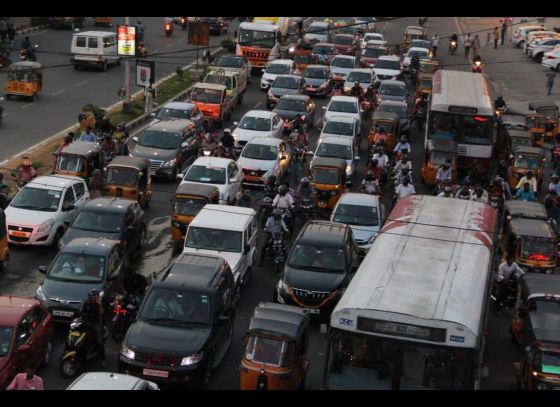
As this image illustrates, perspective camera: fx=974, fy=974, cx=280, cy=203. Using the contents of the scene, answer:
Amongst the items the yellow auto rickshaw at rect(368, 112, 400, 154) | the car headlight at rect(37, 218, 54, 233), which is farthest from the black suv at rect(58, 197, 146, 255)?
the yellow auto rickshaw at rect(368, 112, 400, 154)

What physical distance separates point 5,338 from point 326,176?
1451 centimetres

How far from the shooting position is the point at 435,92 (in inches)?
1391

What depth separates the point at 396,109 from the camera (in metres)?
39.3

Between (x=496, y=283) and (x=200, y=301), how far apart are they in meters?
7.66

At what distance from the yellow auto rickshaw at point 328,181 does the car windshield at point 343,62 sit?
71.0 ft

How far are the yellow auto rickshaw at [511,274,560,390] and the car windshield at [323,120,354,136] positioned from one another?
1644cm

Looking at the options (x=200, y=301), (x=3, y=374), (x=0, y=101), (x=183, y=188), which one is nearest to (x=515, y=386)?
(x=200, y=301)

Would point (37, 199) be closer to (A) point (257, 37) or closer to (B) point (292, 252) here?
(B) point (292, 252)

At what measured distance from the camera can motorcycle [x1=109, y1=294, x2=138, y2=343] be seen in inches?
764

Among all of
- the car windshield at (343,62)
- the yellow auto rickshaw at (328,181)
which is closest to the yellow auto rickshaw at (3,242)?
the yellow auto rickshaw at (328,181)

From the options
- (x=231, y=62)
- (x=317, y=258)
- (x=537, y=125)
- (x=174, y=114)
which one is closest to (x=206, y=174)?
(x=317, y=258)

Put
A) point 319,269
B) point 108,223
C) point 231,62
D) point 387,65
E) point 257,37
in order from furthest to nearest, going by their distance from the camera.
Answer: point 257,37 < point 387,65 < point 231,62 < point 108,223 < point 319,269

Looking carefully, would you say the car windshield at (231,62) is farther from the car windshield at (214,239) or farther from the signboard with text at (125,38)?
the car windshield at (214,239)
